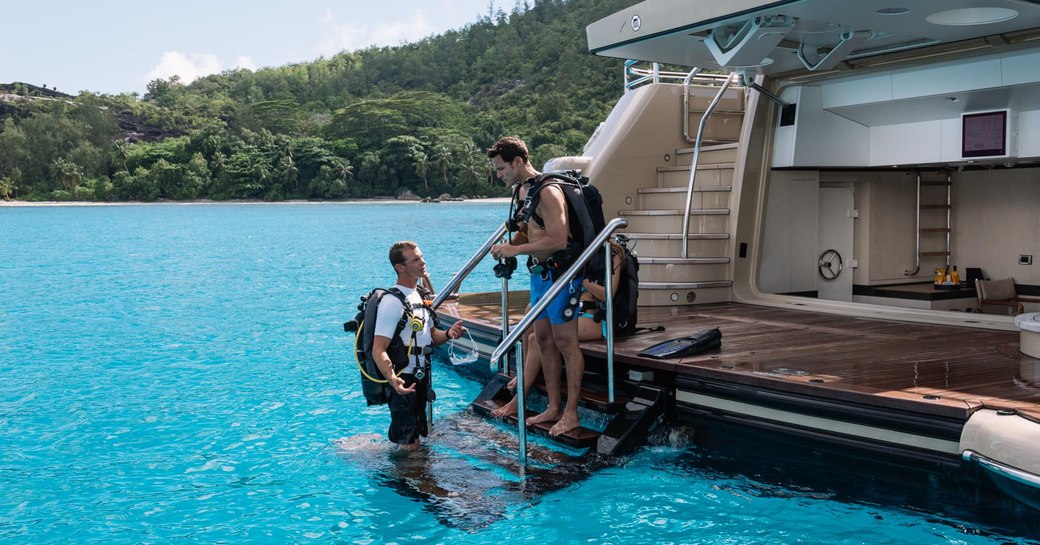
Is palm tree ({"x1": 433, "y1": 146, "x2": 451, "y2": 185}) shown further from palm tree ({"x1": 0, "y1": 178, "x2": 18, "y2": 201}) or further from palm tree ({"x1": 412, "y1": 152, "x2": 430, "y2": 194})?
palm tree ({"x1": 0, "y1": 178, "x2": 18, "y2": 201})

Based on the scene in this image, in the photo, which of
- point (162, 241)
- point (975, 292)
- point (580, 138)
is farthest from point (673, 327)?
point (580, 138)

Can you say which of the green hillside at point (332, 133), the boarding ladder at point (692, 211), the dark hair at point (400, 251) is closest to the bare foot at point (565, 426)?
the dark hair at point (400, 251)

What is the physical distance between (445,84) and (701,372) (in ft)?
400

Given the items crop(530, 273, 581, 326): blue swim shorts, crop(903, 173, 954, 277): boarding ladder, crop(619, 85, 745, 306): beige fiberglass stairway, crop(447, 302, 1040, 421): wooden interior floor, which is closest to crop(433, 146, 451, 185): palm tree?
crop(619, 85, 745, 306): beige fiberglass stairway

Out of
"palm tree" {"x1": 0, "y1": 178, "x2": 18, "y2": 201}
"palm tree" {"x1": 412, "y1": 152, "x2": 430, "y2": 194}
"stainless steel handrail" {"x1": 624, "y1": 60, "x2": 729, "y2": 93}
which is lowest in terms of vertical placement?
"stainless steel handrail" {"x1": 624, "y1": 60, "x2": 729, "y2": 93}

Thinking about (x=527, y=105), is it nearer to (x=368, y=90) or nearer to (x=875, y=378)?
(x=368, y=90)

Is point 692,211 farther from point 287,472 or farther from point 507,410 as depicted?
point 287,472

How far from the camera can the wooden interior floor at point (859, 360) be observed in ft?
14.4

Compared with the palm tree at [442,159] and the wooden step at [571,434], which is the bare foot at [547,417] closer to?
the wooden step at [571,434]

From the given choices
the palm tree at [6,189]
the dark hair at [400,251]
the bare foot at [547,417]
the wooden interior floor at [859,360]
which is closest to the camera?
the wooden interior floor at [859,360]

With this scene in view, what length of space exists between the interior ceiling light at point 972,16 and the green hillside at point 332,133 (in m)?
71.3

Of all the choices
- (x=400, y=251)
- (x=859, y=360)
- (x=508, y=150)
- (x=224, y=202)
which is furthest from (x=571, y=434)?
(x=224, y=202)

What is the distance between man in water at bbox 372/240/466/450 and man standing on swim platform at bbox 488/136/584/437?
20.2 inches

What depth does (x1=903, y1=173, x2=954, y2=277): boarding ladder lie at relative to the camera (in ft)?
30.1
